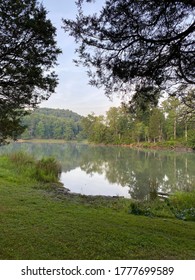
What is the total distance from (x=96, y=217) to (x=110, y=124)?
182 ft

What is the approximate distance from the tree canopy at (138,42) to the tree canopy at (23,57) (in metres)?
0.93

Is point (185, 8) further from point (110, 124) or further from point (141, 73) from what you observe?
point (110, 124)

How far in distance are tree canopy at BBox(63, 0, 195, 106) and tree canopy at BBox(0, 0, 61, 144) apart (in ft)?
3.06

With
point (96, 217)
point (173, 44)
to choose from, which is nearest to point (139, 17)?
point (173, 44)

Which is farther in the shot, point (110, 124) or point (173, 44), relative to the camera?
point (110, 124)

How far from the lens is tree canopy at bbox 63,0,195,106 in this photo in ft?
12.2

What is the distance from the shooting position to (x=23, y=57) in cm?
471

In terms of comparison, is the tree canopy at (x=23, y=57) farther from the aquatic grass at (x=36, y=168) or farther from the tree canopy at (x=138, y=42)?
the aquatic grass at (x=36, y=168)

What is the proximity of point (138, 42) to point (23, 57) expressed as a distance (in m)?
2.03

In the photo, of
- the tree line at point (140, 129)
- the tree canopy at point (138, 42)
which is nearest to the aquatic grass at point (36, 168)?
the tree canopy at point (138, 42)

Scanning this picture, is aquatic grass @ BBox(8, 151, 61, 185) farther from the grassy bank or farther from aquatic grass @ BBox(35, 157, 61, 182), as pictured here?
the grassy bank

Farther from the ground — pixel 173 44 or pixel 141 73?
pixel 173 44

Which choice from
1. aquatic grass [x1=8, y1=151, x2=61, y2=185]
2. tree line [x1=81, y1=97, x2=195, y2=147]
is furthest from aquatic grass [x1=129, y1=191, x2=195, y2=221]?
tree line [x1=81, y1=97, x2=195, y2=147]

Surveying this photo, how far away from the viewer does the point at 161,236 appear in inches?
157
